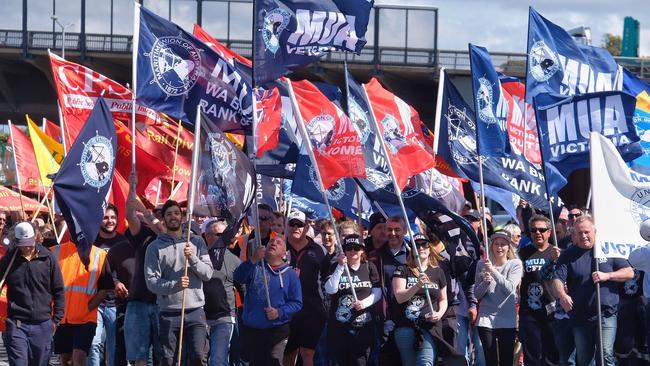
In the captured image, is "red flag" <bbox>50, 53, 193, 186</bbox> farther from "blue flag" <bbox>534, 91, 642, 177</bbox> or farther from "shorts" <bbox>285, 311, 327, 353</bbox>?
"blue flag" <bbox>534, 91, 642, 177</bbox>

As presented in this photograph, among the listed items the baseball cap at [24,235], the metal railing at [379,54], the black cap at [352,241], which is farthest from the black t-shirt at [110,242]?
the metal railing at [379,54]

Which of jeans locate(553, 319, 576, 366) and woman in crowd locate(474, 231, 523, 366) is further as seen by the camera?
woman in crowd locate(474, 231, 523, 366)

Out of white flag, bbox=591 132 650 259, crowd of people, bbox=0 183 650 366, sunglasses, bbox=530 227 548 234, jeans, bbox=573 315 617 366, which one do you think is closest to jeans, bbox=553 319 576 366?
crowd of people, bbox=0 183 650 366

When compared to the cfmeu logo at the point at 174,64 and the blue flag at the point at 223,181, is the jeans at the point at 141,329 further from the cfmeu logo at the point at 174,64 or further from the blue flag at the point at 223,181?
the cfmeu logo at the point at 174,64

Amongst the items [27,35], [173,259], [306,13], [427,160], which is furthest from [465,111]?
[27,35]

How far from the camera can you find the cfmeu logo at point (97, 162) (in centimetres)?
1244

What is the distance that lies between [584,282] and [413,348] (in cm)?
160

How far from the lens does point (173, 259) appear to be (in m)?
11.7

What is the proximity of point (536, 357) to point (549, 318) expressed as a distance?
1.27ft

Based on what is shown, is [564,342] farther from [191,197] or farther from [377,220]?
[191,197]

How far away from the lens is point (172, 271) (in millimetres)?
11703

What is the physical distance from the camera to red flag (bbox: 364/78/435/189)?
13555 mm

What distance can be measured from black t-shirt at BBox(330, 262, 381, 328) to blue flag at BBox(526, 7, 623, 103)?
159 inches

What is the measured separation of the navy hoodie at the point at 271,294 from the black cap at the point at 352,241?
53cm
